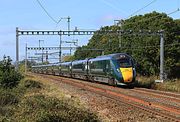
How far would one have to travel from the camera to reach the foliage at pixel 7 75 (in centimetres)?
3991

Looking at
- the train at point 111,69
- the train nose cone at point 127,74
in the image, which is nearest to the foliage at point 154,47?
the train at point 111,69

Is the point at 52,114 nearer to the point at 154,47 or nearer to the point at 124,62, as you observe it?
the point at 124,62

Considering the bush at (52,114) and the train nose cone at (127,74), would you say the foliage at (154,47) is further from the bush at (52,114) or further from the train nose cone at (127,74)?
the bush at (52,114)

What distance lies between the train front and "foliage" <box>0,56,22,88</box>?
10186mm

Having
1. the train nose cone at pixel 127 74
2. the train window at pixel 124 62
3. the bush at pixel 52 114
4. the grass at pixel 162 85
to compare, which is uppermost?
the train window at pixel 124 62

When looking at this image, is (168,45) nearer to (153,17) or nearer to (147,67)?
(147,67)

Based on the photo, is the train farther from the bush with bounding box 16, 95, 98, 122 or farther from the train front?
the bush with bounding box 16, 95, 98, 122

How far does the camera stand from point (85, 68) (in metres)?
50.3

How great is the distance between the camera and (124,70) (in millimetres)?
35344

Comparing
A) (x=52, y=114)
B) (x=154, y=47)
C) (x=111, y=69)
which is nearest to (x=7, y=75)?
(x=111, y=69)

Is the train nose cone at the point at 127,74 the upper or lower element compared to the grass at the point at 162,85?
upper

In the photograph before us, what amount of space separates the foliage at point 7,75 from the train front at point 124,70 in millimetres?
10186

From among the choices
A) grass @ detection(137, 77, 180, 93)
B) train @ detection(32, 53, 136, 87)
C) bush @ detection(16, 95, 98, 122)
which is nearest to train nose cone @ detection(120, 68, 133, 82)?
train @ detection(32, 53, 136, 87)

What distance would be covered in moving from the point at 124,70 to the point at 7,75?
1141cm
